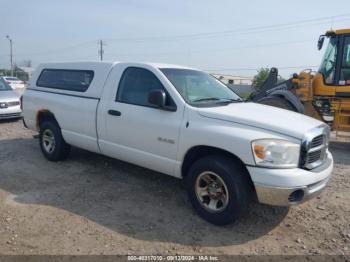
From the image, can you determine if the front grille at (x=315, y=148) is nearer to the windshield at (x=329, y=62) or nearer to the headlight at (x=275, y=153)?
the headlight at (x=275, y=153)

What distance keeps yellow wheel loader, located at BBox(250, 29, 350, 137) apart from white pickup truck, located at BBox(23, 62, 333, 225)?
3782 mm

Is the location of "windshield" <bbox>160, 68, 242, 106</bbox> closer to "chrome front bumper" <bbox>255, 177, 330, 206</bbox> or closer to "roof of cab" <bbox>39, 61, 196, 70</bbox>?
"roof of cab" <bbox>39, 61, 196, 70</bbox>

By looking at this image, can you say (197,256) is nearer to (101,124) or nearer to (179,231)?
(179,231)

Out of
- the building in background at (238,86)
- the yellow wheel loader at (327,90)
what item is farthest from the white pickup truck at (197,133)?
the yellow wheel loader at (327,90)

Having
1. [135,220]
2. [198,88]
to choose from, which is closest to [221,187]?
[135,220]

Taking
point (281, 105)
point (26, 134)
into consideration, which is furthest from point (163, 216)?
point (26, 134)

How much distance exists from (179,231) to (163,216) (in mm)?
438

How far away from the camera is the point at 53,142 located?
638 cm

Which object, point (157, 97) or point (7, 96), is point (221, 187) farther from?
point (7, 96)

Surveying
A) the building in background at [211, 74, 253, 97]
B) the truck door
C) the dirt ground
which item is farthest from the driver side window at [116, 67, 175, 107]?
the building in background at [211, 74, 253, 97]

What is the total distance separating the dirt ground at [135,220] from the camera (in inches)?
142

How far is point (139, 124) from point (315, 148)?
232 cm

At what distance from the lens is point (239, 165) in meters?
3.91

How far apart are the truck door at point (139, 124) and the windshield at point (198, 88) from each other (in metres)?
0.21
